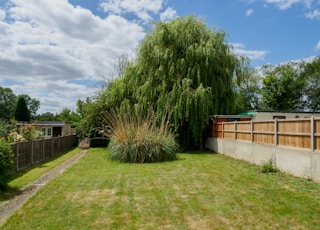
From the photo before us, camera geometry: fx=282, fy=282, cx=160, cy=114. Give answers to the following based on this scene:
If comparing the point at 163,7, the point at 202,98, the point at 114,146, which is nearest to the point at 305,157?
the point at 114,146

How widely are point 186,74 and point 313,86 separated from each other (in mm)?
22347

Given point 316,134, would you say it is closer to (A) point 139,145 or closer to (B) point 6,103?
(A) point 139,145

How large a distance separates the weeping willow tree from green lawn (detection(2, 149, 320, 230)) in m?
7.23

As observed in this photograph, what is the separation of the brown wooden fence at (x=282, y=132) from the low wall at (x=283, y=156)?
0.14m

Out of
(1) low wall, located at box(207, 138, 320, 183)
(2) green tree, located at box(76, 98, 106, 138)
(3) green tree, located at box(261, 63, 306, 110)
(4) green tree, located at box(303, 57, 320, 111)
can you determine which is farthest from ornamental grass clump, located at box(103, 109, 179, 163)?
(4) green tree, located at box(303, 57, 320, 111)

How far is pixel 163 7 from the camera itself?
12.3 m

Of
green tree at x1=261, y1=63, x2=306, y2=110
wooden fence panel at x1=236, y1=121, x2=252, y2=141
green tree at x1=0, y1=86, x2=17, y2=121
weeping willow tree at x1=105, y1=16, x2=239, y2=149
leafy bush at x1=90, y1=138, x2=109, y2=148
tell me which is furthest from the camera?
green tree at x1=0, y1=86, x2=17, y2=121

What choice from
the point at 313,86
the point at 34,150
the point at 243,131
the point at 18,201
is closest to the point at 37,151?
the point at 34,150

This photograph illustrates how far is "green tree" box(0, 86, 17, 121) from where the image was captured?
56938 mm

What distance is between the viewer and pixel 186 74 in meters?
15.0

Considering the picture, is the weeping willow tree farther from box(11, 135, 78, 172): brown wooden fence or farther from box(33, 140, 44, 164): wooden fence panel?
box(33, 140, 44, 164): wooden fence panel

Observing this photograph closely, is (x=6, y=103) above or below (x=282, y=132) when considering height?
above

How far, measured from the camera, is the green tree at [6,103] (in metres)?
56.9

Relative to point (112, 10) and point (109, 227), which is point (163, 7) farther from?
point (109, 227)
